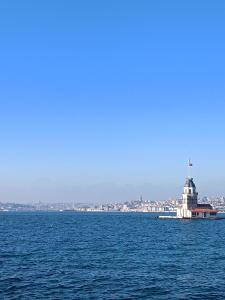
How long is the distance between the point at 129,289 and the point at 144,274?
27.1 ft

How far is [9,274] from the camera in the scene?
54688 mm

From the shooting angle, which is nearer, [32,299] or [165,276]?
[32,299]

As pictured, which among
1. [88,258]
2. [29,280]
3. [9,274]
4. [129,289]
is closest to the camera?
[129,289]

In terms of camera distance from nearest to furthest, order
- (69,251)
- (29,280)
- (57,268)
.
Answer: (29,280) < (57,268) < (69,251)

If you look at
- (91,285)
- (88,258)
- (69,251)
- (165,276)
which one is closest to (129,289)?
(91,285)

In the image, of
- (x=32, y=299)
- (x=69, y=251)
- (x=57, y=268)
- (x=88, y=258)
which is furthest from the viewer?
(x=69, y=251)

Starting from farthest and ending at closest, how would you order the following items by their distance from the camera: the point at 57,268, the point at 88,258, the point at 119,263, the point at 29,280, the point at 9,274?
the point at 88,258
the point at 119,263
the point at 57,268
the point at 9,274
the point at 29,280

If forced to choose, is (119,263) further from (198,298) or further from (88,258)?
(198,298)

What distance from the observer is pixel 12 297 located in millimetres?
43281

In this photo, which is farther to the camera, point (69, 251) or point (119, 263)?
point (69, 251)

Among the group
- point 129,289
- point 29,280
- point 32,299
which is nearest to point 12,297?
point 32,299

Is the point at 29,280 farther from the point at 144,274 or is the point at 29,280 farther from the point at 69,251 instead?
the point at 69,251

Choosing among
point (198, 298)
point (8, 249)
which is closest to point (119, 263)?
point (198, 298)

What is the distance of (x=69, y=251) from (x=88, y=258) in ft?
33.2
